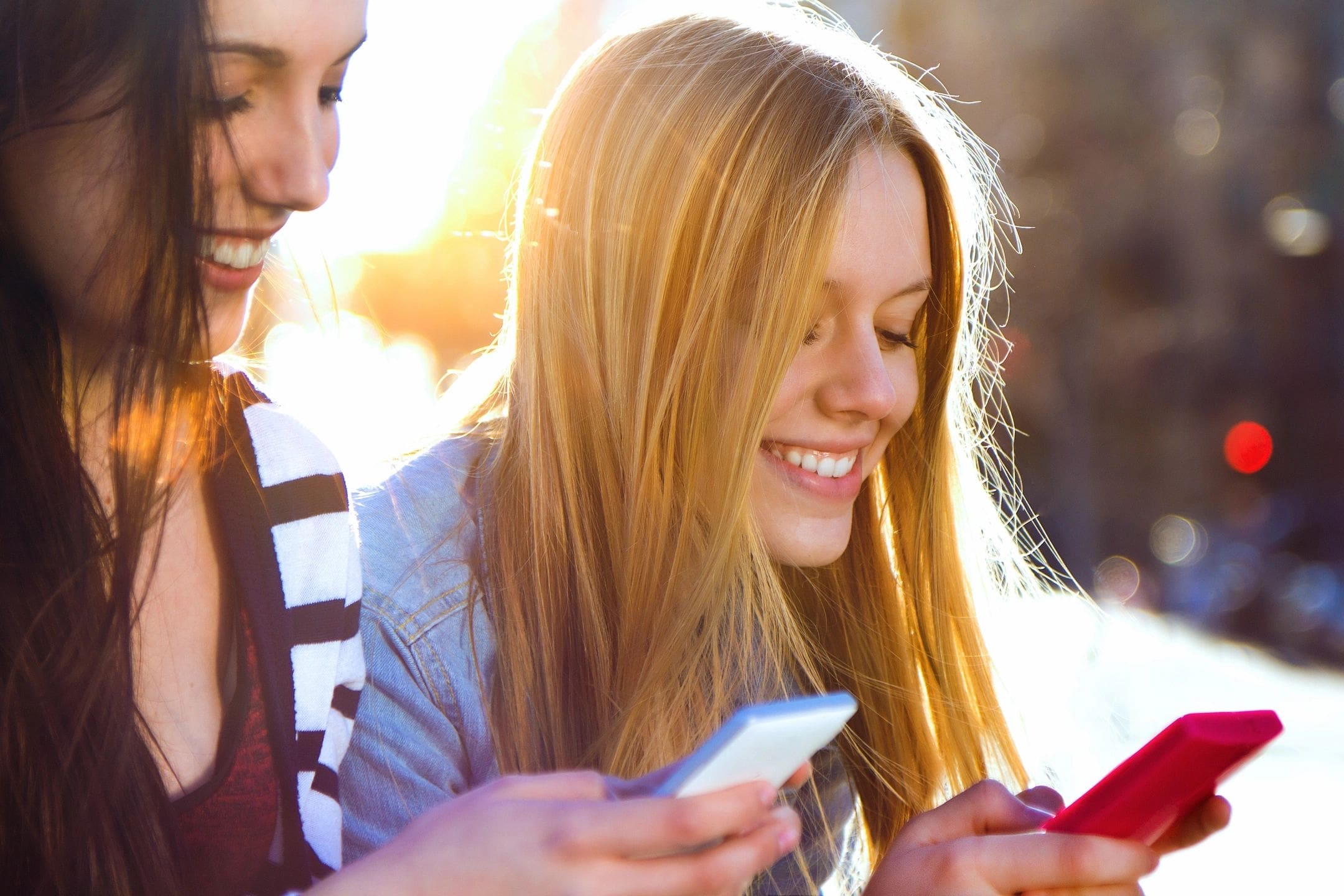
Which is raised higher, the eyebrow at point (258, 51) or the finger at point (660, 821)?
the eyebrow at point (258, 51)

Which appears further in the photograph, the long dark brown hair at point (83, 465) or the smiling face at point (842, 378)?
the smiling face at point (842, 378)

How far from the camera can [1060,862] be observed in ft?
4.20

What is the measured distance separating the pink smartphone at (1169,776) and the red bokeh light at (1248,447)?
64.4 feet

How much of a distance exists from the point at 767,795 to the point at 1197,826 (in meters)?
0.61

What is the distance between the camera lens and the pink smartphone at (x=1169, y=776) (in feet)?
3.76

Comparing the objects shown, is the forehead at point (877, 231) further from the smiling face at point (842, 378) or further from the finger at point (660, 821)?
the finger at point (660, 821)

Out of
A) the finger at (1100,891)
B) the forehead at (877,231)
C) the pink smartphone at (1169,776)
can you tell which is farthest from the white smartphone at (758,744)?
the forehead at (877,231)

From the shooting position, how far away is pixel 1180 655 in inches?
439

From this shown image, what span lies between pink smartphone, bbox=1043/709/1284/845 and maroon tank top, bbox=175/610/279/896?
93cm

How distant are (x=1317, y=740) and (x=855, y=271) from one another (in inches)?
287

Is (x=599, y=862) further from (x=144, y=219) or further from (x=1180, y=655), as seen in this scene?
(x=1180, y=655)

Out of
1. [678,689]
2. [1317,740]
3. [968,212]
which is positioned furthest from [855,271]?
[1317,740]

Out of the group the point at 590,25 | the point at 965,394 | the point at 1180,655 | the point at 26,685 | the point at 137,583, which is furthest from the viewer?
the point at 1180,655

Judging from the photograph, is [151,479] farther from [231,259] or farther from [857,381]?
[857,381]
